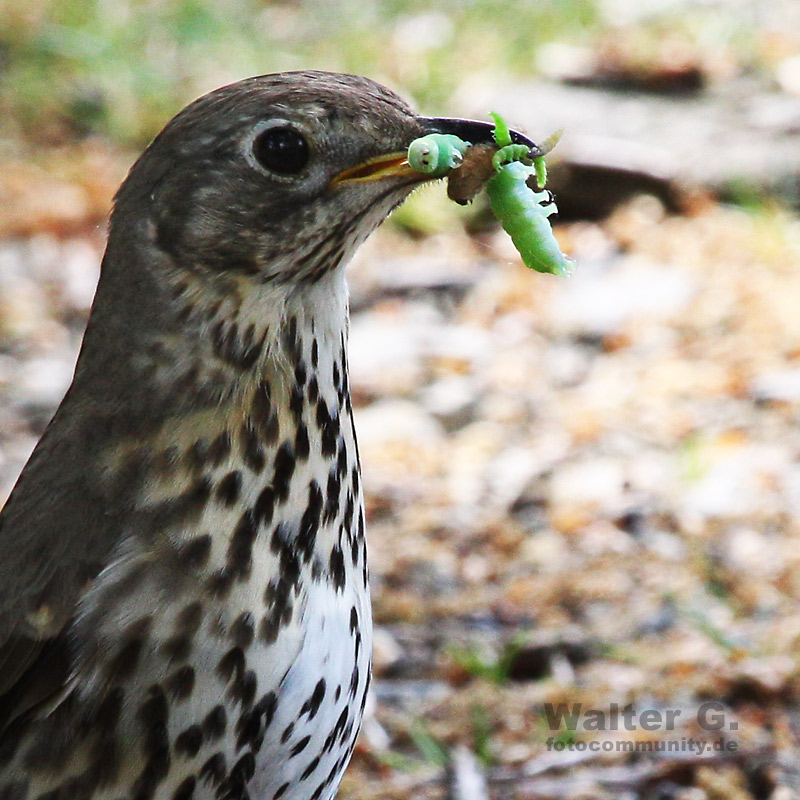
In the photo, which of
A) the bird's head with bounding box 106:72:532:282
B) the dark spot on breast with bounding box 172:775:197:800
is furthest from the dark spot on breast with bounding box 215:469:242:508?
the dark spot on breast with bounding box 172:775:197:800

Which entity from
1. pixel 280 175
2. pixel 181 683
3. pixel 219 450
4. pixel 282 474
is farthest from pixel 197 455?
pixel 280 175

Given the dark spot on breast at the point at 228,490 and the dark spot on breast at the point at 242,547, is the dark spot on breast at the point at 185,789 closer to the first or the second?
the dark spot on breast at the point at 242,547

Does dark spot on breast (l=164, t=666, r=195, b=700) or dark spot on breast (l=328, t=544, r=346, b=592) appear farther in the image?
dark spot on breast (l=328, t=544, r=346, b=592)

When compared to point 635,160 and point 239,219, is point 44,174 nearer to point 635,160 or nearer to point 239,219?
point 635,160

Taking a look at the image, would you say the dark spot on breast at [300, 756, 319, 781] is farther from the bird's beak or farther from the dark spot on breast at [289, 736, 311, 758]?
the bird's beak

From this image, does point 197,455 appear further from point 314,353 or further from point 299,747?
point 299,747

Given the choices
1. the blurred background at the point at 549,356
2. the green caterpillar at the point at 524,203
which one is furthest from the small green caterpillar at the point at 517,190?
the blurred background at the point at 549,356
